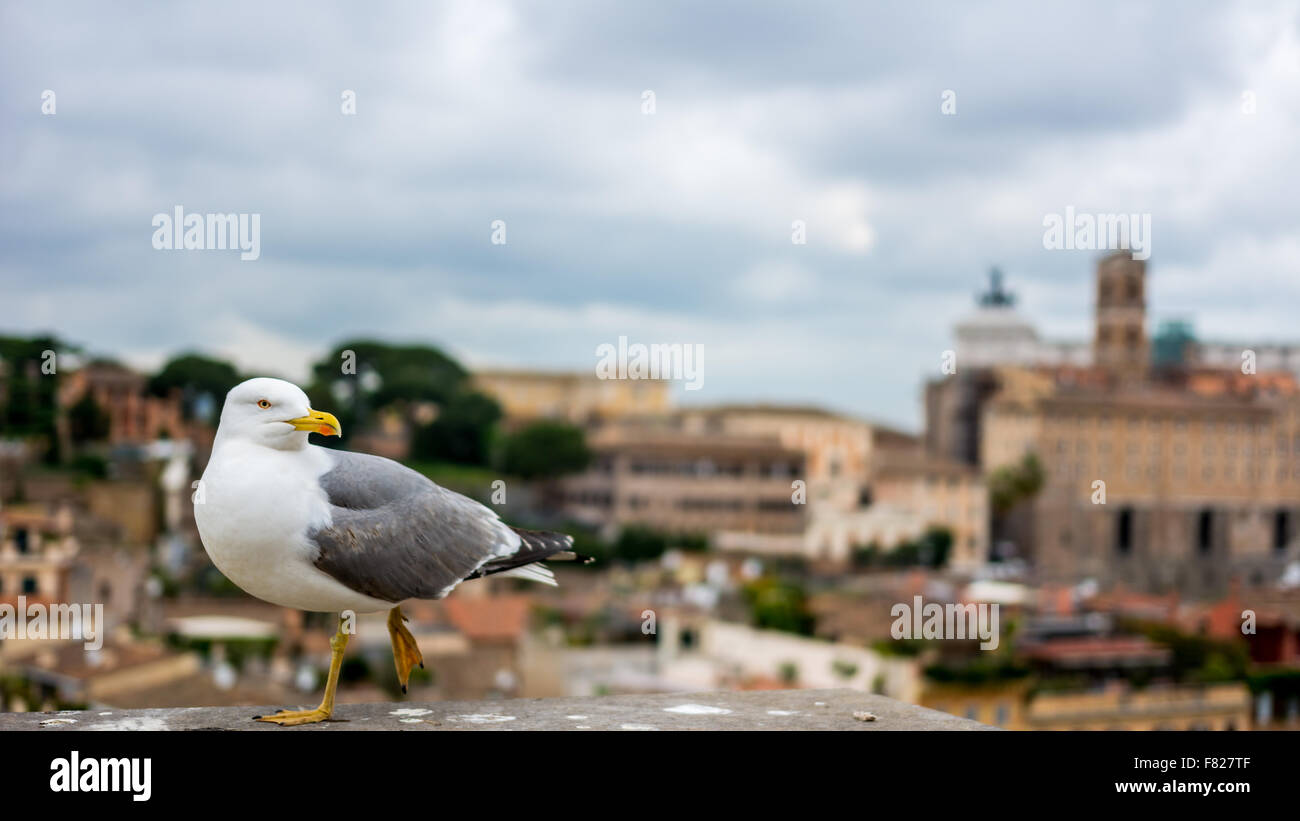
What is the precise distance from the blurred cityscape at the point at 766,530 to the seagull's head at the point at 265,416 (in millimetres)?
12274

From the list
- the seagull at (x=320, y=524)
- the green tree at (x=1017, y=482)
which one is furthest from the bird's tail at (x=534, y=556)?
the green tree at (x=1017, y=482)

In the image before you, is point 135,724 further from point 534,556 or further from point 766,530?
point 766,530

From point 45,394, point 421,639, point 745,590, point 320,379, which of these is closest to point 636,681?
point 421,639

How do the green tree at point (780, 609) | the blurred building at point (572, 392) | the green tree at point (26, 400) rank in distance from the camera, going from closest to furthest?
the green tree at point (780, 609) → the green tree at point (26, 400) → the blurred building at point (572, 392)

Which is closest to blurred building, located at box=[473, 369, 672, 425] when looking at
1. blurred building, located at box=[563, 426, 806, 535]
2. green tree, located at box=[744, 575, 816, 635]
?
blurred building, located at box=[563, 426, 806, 535]

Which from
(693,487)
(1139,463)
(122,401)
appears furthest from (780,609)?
(1139,463)

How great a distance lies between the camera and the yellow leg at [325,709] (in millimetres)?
1700

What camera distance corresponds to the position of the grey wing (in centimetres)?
171

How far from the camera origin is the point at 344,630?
1730 mm

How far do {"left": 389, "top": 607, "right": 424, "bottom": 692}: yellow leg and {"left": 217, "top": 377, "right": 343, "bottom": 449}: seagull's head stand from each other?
0.25 m

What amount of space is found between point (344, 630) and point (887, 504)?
28.1m

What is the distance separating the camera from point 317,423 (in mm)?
1656

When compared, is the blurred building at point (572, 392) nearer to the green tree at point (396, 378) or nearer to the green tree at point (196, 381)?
the green tree at point (396, 378)
